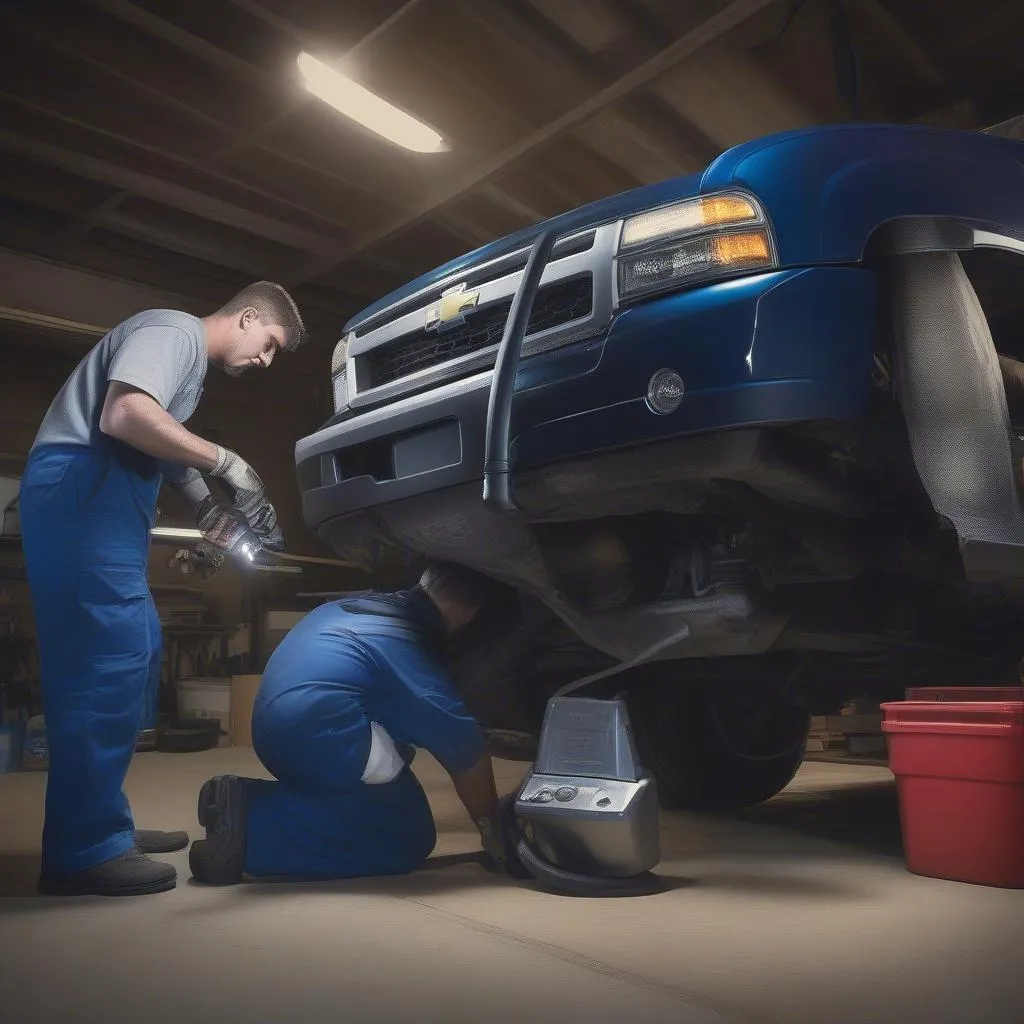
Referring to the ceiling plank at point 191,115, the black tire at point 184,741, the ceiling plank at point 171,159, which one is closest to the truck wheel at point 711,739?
the black tire at point 184,741

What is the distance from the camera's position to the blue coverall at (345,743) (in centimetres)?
230

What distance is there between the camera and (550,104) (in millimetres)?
4828

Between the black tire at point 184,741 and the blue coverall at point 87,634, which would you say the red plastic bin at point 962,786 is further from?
the black tire at point 184,741

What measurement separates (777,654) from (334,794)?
4.31 ft

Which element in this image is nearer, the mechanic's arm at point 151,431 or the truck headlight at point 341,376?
the mechanic's arm at point 151,431

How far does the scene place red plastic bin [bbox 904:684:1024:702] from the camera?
87.4 inches

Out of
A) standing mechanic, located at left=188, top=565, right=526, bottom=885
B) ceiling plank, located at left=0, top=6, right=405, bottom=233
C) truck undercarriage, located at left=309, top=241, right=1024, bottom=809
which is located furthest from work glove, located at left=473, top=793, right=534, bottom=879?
ceiling plank, located at left=0, top=6, right=405, bottom=233

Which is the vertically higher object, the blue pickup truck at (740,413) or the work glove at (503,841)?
the blue pickup truck at (740,413)

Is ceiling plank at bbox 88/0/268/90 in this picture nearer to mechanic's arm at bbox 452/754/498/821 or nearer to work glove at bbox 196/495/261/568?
work glove at bbox 196/495/261/568

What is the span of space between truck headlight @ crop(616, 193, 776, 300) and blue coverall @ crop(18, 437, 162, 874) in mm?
1290

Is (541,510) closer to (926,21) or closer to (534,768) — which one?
(534,768)

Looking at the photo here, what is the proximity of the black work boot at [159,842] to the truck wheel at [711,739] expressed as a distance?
→ 4.67 ft

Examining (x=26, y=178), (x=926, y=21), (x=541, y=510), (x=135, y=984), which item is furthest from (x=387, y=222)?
(x=135, y=984)

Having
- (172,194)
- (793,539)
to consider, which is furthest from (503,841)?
(172,194)
